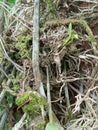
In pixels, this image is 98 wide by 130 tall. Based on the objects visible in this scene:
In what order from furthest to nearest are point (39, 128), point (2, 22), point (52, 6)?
1. point (2, 22)
2. point (52, 6)
3. point (39, 128)

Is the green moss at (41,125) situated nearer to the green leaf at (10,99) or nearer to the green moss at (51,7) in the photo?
the green leaf at (10,99)

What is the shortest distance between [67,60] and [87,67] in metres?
0.05

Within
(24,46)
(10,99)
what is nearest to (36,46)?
(24,46)

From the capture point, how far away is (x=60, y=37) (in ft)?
2.77

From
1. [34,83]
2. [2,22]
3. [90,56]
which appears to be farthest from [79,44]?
[2,22]

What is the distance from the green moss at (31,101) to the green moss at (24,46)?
0.12 m

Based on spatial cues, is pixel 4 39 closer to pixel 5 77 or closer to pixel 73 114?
pixel 5 77

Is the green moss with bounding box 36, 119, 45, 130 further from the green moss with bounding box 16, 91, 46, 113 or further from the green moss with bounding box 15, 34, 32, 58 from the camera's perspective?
the green moss with bounding box 15, 34, 32, 58

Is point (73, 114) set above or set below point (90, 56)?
below

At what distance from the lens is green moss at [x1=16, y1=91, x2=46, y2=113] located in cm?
79

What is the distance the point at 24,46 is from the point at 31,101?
0.17 m

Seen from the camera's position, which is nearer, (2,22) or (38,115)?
(38,115)

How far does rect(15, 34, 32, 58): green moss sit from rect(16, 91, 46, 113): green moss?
0.38ft

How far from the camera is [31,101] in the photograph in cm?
79
